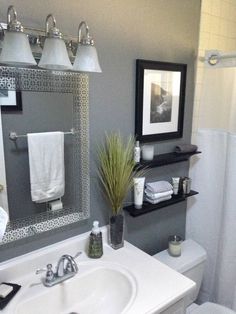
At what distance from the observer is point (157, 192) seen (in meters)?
1.67

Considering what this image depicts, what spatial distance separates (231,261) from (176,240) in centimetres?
41

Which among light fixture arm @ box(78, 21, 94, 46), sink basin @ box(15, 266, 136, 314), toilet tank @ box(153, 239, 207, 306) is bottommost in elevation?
A: toilet tank @ box(153, 239, 207, 306)

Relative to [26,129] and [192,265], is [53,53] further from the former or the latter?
[192,265]

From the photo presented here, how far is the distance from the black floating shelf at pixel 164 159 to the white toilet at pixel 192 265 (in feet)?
2.08

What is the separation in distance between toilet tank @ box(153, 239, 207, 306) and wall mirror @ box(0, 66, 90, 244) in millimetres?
688

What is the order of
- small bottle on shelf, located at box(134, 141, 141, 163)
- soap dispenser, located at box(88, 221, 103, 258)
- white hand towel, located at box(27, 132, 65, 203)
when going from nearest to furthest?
white hand towel, located at box(27, 132, 65, 203) → soap dispenser, located at box(88, 221, 103, 258) → small bottle on shelf, located at box(134, 141, 141, 163)

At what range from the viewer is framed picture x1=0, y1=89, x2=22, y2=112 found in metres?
1.15

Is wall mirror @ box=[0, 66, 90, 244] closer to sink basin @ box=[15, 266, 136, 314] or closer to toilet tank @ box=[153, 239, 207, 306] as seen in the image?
sink basin @ box=[15, 266, 136, 314]

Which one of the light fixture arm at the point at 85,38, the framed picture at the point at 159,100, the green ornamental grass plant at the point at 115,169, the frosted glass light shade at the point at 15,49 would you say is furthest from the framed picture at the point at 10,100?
the framed picture at the point at 159,100

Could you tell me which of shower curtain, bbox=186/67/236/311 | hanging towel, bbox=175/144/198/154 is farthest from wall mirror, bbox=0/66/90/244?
shower curtain, bbox=186/67/236/311

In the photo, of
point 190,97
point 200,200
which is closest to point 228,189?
point 200,200

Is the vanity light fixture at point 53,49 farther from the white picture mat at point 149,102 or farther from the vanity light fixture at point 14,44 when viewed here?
the white picture mat at point 149,102

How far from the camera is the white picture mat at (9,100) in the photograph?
115 centimetres

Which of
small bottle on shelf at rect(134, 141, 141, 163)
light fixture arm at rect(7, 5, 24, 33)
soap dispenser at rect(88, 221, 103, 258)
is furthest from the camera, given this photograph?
small bottle on shelf at rect(134, 141, 141, 163)
